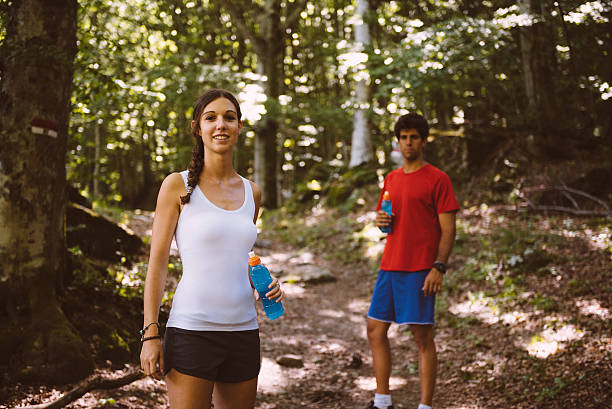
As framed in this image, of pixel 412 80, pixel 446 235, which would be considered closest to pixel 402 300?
pixel 446 235

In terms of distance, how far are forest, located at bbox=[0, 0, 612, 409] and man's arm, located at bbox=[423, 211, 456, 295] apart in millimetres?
1371

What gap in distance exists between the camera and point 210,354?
233 cm

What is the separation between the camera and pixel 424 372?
4191 mm

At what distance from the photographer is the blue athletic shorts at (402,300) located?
4.21 metres

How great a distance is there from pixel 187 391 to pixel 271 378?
3397mm

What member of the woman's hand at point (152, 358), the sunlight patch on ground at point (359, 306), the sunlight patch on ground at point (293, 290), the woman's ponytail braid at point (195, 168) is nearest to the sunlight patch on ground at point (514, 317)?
the sunlight patch on ground at point (359, 306)

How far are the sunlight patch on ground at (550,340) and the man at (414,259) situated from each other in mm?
1750

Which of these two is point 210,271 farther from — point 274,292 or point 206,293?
point 274,292

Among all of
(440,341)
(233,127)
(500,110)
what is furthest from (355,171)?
(233,127)

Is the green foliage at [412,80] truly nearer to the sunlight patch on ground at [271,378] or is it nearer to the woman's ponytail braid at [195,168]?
the woman's ponytail braid at [195,168]

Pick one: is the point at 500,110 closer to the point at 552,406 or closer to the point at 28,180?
the point at 552,406

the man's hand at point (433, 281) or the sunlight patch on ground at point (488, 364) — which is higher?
the man's hand at point (433, 281)

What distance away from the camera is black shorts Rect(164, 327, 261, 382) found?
2295mm

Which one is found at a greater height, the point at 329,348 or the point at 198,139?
the point at 198,139
